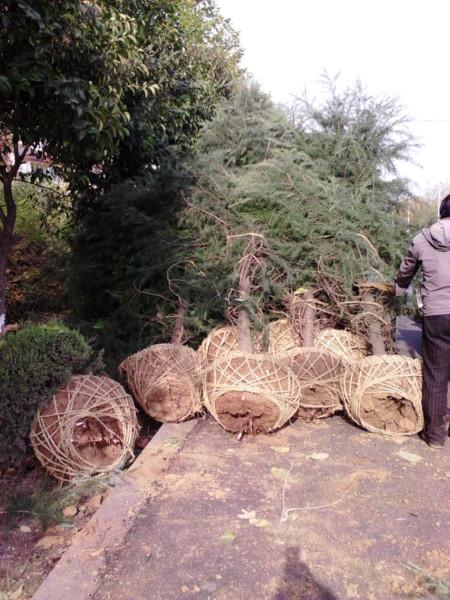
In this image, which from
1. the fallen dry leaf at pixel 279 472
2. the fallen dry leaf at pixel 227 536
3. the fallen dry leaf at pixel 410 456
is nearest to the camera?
the fallen dry leaf at pixel 227 536

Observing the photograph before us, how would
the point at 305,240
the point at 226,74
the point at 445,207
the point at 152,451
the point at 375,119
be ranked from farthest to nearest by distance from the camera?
the point at 226,74
the point at 375,119
the point at 305,240
the point at 445,207
the point at 152,451

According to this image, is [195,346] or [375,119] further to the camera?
[375,119]

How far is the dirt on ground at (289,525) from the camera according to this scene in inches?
90.9

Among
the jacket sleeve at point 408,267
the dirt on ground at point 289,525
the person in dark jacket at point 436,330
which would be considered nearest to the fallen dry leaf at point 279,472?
the dirt on ground at point 289,525

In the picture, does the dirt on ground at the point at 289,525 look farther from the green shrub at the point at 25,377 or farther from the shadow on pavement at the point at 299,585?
the green shrub at the point at 25,377

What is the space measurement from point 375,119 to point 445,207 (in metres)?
2.29

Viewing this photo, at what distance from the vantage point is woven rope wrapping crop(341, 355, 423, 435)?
394cm

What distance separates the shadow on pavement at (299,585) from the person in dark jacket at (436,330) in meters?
1.90

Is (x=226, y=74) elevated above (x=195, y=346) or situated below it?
above

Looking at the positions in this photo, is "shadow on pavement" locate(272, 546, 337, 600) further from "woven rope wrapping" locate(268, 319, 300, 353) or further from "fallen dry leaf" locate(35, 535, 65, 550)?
"woven rope wrapping" locate(268, 319, 300, 353)

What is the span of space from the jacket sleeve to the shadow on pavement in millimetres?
2562

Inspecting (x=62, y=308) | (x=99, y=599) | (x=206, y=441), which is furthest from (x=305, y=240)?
(x=62, y=308)

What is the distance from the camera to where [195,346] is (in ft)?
17.4

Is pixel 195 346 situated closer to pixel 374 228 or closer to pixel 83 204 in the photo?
pixel 374 228
